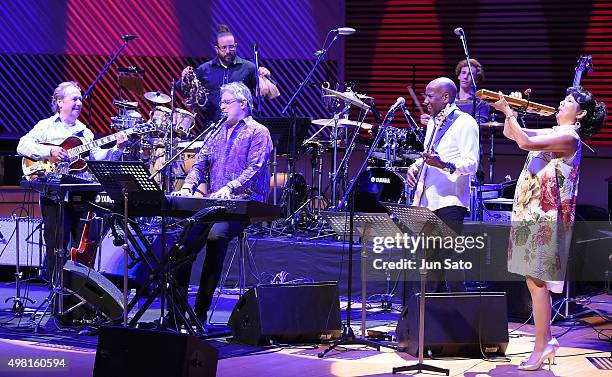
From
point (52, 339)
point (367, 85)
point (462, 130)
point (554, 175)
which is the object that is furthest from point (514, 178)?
point (52, 339)

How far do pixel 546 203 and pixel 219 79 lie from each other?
4.56 metres

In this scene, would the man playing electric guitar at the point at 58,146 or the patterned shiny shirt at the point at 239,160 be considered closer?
the patterned shiny shirt at the point at 239,160

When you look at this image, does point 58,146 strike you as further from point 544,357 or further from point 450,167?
point 544,357

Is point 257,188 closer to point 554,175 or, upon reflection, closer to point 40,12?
point 554,175

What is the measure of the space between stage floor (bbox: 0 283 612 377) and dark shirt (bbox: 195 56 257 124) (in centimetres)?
280

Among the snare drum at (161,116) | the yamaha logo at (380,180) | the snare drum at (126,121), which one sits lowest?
the yamaha logo at (380,180)

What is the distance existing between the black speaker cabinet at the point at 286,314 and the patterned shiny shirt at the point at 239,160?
72cm

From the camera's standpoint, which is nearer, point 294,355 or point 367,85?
point 294,355

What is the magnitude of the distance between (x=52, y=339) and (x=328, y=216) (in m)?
2.01

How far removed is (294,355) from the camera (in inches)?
237

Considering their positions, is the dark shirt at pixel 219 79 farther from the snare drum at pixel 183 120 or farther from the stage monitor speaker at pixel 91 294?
the stage monitor speaker at pixel 91 294

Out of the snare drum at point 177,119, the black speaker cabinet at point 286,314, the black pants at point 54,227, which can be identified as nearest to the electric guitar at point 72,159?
the black pants at point 54,227

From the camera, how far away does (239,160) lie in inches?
259

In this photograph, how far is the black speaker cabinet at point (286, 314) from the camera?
20.4ft
